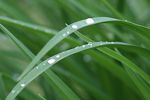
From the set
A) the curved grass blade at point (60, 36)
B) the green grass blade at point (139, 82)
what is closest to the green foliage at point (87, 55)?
the green grass blade at point (139, 82)

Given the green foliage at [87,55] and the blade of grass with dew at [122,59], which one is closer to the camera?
the blade of grass with dew at [122,59]

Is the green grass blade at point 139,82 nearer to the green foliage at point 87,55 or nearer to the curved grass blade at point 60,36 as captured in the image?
the green foliage at point 87,55

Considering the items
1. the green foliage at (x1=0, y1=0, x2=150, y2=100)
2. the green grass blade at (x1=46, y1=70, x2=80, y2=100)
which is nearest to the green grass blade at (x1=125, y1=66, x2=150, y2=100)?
the green foliage at (x1=0, y1=0, x2=150, y2=100)

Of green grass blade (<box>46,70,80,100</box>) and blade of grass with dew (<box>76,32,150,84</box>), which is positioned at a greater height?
blade of grass with dew (<box>76,32,150,84</box>)

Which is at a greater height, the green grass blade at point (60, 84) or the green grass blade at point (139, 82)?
the green grass blade at point (139, 82)

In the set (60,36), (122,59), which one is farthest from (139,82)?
(60,36)

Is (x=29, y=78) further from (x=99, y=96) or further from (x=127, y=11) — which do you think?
(x=127, y=11)

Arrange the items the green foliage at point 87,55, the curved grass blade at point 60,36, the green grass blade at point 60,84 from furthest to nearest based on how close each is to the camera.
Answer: the green foliage at point 87,55, the green grass blade at point 60,84, the curved grass blade at point 60,36

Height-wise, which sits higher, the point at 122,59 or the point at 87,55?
the point at 87,55

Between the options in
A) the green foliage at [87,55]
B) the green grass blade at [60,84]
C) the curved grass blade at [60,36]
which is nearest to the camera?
the curved grass blade at [60,36]

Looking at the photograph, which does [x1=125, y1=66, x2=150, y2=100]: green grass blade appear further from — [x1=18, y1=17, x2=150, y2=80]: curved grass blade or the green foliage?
[x1=18, y1=17, x2=150, y2=80]: curved grass blade

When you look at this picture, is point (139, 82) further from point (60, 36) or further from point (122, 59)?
point (60, 36)

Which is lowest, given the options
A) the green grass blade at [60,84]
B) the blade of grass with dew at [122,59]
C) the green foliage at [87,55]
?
the green grass blade at [60,84]
